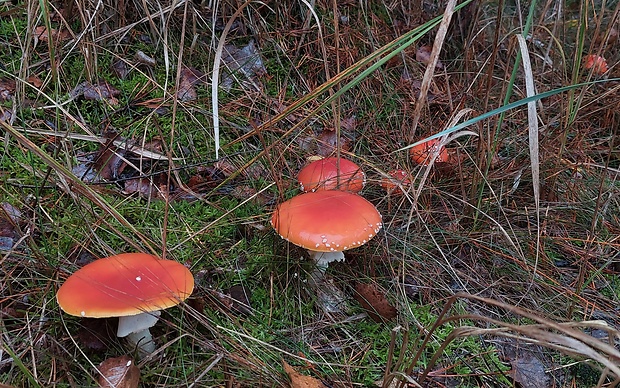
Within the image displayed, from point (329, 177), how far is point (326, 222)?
0.62 m

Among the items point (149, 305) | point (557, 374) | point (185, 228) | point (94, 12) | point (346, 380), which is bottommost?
point (557, 374)

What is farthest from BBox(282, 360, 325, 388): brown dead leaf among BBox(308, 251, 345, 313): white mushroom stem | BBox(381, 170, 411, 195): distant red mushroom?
BBox(381, 170, 411, 195): distant red mushroom

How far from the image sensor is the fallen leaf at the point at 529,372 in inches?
81.8

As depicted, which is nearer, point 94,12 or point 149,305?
point 149,305

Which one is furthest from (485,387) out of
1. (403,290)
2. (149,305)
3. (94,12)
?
(94,12)

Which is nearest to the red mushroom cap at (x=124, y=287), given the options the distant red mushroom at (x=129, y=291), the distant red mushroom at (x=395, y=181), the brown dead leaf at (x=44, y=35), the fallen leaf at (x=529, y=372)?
the distant red mushroom at (x=129, y=291)

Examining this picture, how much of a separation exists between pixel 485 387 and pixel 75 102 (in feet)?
8.73

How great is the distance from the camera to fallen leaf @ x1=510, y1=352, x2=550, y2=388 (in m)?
2.08

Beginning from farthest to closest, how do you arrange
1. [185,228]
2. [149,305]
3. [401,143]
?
1. [401,143]
2. [185,228]
3. [149,305]

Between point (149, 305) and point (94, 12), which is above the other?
point (94, 12)

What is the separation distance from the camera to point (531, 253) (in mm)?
2668

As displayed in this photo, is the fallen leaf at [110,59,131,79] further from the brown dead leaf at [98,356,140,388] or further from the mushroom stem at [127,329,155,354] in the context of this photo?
the brown dead leaf at [98,356,140,388]

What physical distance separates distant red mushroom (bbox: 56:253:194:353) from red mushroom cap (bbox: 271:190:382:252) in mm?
486

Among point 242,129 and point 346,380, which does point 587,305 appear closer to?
point 346,380
